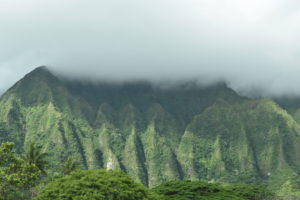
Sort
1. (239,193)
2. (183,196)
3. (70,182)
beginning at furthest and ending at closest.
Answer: (239,193)
(183,196)
(70,182)

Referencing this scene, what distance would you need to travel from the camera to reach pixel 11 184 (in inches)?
1925

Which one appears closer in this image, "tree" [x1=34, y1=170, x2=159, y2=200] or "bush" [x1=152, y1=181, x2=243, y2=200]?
"tree" [x1=34, y1=170, x2=159, y2=200]

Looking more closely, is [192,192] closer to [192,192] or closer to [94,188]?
[192,192]

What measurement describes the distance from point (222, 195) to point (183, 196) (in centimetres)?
1171

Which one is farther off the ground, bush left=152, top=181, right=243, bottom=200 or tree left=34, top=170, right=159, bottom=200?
tree left=34, top=170, right=159, bottom=200

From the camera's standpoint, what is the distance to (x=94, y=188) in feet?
134

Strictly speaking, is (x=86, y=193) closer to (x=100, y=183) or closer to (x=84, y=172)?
(x=100, y=183)

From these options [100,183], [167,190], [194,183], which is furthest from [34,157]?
[100,183]

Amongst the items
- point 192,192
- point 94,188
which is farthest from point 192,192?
point 94,188

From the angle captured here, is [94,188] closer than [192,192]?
Yes

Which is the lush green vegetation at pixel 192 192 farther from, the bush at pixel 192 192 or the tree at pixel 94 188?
the tree at pixel 94 188

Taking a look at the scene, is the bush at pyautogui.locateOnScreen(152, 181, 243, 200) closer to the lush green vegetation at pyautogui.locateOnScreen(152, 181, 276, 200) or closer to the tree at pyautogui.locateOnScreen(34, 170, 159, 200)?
the lush green vegetation at pyautogui.locateOnScreen(152, 181, 276, 200)

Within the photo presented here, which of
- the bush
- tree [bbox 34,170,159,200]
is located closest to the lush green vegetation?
the bush

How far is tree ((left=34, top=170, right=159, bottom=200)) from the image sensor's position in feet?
130
